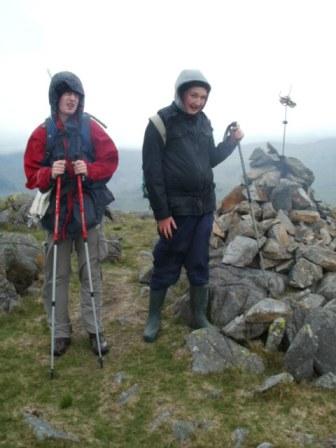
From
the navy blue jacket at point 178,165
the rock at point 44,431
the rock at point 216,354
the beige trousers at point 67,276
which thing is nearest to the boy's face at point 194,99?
the navy blue jacket at point 178,165

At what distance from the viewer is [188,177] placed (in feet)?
28.3

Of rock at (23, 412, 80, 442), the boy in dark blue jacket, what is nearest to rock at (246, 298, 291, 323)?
the boy in dark blue jacket

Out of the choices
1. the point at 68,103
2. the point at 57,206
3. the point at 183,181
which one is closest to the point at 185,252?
the point at 183,181

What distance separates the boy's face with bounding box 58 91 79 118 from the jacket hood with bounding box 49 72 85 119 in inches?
2.6

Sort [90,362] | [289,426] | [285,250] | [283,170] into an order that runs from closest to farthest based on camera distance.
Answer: [289,426]
[90,362]
[285,250]
[283,170]

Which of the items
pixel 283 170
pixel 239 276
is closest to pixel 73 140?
pixel 239 276

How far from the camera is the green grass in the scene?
22.3ft

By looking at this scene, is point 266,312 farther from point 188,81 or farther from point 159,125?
point 188,81

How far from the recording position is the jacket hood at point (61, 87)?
8.00 metres

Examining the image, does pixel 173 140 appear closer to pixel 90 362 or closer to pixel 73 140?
pixel 73 140

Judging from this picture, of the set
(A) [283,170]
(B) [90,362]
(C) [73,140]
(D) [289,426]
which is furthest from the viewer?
(A) [283,170]

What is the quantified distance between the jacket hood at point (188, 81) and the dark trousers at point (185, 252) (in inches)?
87.3

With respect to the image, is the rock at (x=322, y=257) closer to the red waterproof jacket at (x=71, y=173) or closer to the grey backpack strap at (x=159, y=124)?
the grey backpack strap at (x=159, y=124)

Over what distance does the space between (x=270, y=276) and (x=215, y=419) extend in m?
4.66
